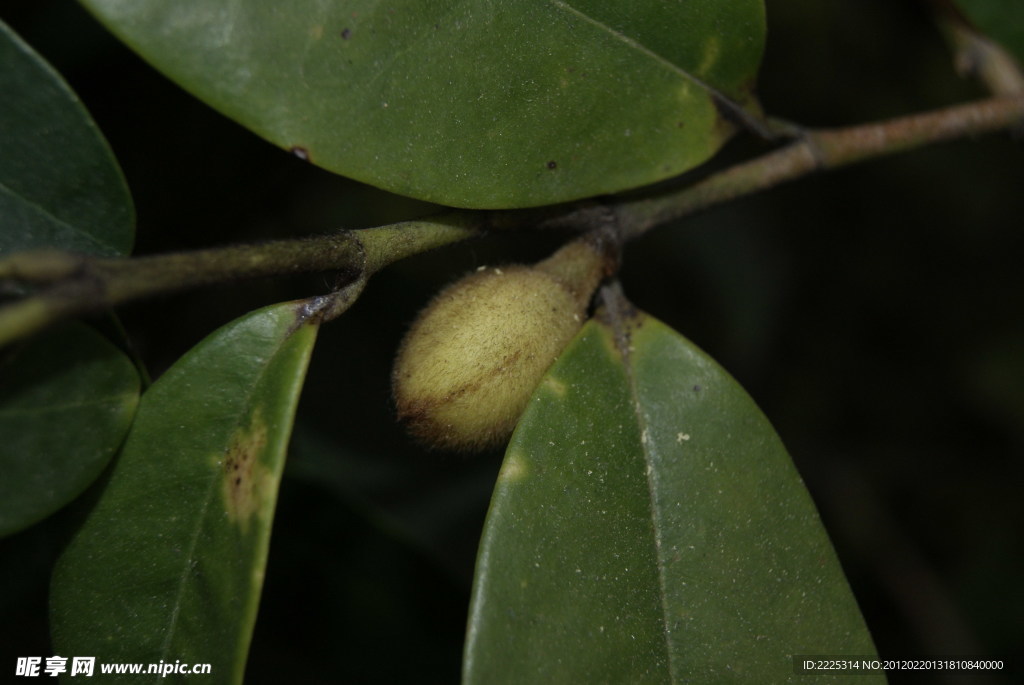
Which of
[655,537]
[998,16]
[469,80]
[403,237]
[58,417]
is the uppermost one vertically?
[998,16]

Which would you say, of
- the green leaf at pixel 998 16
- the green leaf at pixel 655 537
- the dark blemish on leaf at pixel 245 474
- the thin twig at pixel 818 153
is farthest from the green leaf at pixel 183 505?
the green leaf at pixel 998 16

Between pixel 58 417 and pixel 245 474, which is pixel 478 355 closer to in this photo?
pixel 245 474

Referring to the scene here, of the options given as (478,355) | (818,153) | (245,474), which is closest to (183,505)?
(245,474)

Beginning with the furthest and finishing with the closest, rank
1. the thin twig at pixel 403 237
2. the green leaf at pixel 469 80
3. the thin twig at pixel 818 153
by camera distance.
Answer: the thin twig at pixel 818 153
the green leaf at pixel 469 80
the thin twig at pixel 403 237

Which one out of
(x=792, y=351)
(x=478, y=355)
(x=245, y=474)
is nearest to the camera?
(x=245, y=474)

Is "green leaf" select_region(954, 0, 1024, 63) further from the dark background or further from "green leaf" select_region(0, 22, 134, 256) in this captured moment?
"green leaf" select_region(0, 22, 134, 256)

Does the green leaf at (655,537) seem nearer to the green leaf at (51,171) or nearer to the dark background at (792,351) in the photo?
the green leaf at (51,171)

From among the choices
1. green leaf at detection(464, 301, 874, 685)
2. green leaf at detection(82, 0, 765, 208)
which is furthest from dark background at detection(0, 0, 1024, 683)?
green leaf at detection(464, 301, 874, 685)

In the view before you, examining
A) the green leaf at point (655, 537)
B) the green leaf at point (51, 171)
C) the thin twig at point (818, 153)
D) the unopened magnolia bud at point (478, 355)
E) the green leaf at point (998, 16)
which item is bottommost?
the green leaf at point (655, 537)
